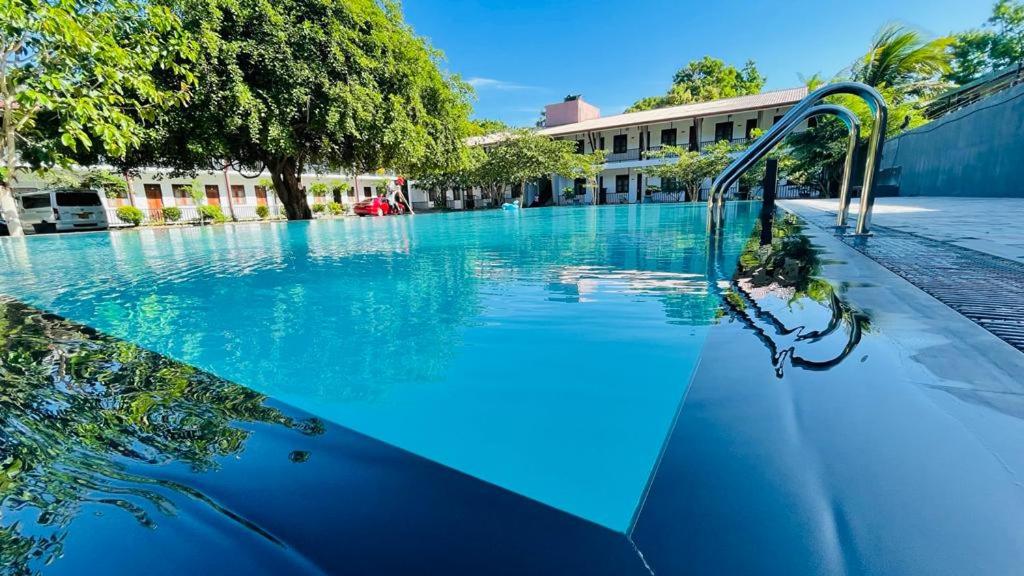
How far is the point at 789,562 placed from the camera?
75 cm

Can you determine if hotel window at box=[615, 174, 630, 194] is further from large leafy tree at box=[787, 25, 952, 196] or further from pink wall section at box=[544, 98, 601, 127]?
large leafy tree at box=[787, 25, 952, 196]

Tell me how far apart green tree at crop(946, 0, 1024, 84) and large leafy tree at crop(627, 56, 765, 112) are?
44.5ft

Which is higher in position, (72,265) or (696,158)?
(696,158)

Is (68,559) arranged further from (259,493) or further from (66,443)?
(66,443)

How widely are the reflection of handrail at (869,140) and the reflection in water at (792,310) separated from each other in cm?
81

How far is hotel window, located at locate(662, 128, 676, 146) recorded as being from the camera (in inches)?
1144

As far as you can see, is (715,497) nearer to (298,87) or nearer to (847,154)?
(847,154)

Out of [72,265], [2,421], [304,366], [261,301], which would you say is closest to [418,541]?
[304,366]

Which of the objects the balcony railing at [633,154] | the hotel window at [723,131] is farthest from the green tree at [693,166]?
the hotel window at [723,131]

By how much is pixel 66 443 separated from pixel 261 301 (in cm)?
231

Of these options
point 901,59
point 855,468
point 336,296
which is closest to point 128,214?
point 336,296

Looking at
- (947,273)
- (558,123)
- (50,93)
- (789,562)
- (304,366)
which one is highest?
(558,123)

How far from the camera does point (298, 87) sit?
12156mm

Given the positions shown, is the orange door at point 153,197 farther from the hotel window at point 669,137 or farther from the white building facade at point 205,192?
the hotel window at point 669,137
